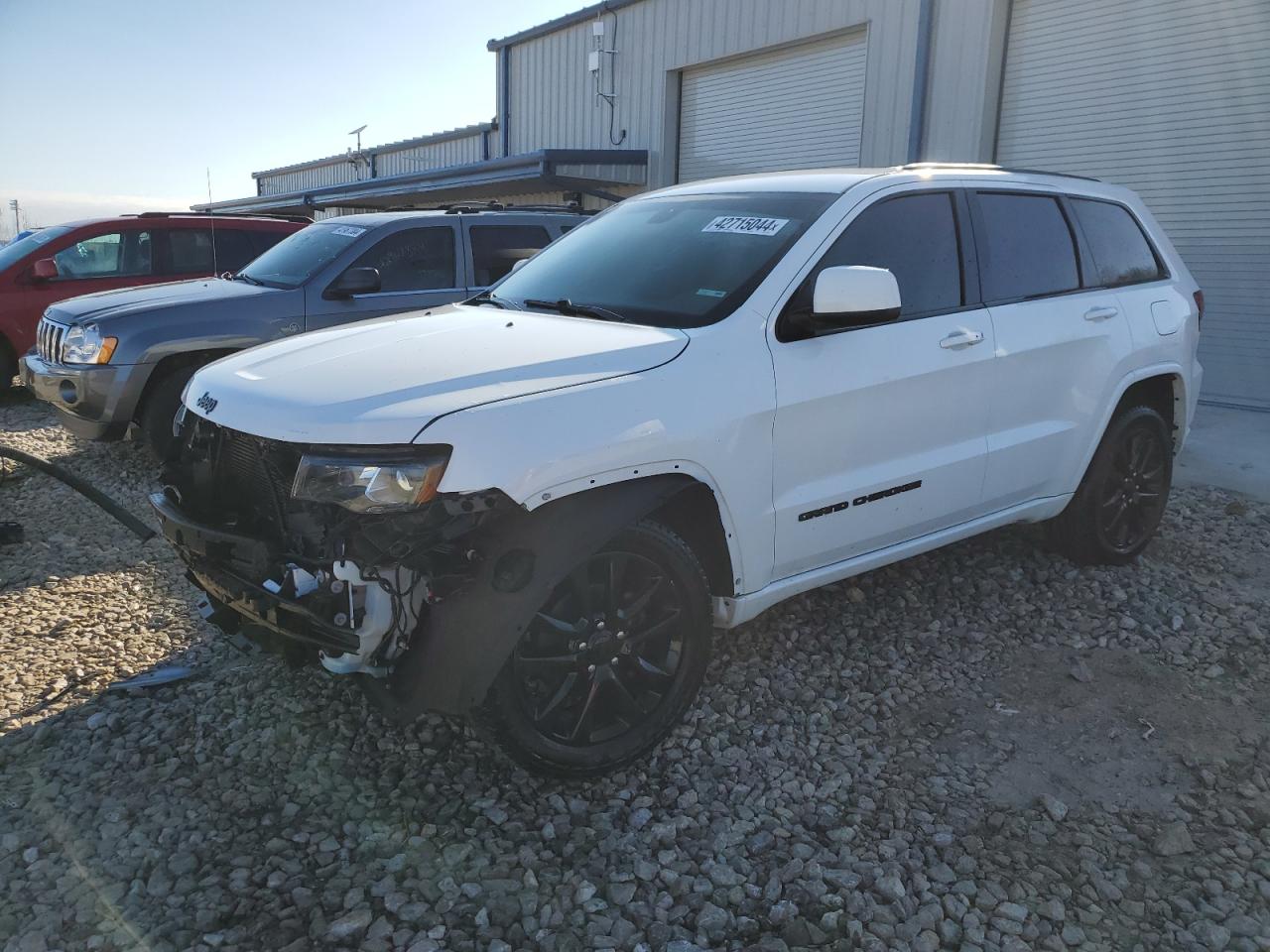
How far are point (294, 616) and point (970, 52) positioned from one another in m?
9.63

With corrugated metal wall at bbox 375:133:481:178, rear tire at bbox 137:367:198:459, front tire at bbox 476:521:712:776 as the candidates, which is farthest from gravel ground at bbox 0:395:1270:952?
corrugated metal wall at bbox 375:133:481:178

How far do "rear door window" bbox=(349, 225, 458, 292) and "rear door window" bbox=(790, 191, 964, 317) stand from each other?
437 centimetres

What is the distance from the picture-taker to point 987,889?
264cm

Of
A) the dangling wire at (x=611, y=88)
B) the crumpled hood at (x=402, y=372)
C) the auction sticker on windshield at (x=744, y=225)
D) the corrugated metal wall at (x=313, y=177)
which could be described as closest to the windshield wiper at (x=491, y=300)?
the crumpled hood at (x=402, y=372)

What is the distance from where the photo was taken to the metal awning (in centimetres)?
1402

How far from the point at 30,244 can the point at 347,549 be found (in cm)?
905

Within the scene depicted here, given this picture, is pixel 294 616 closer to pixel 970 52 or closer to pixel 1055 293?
pixel 1055 293

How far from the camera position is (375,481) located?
260cm

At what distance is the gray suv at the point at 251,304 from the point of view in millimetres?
6285

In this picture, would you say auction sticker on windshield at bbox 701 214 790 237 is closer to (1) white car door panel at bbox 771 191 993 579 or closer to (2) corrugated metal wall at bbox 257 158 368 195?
(1) white car door panel at bbox 771 191 993 579

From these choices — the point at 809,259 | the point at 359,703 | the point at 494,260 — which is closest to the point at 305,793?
the point at 359,703

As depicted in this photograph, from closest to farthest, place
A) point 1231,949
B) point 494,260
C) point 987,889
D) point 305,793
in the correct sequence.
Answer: point 1231,949 < point 987,889 < point 305,793 < point 494,260

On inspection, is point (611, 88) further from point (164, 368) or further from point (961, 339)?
point (961, 339)

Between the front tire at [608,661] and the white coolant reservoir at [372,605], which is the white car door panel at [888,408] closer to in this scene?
the front tire at [608,661]
